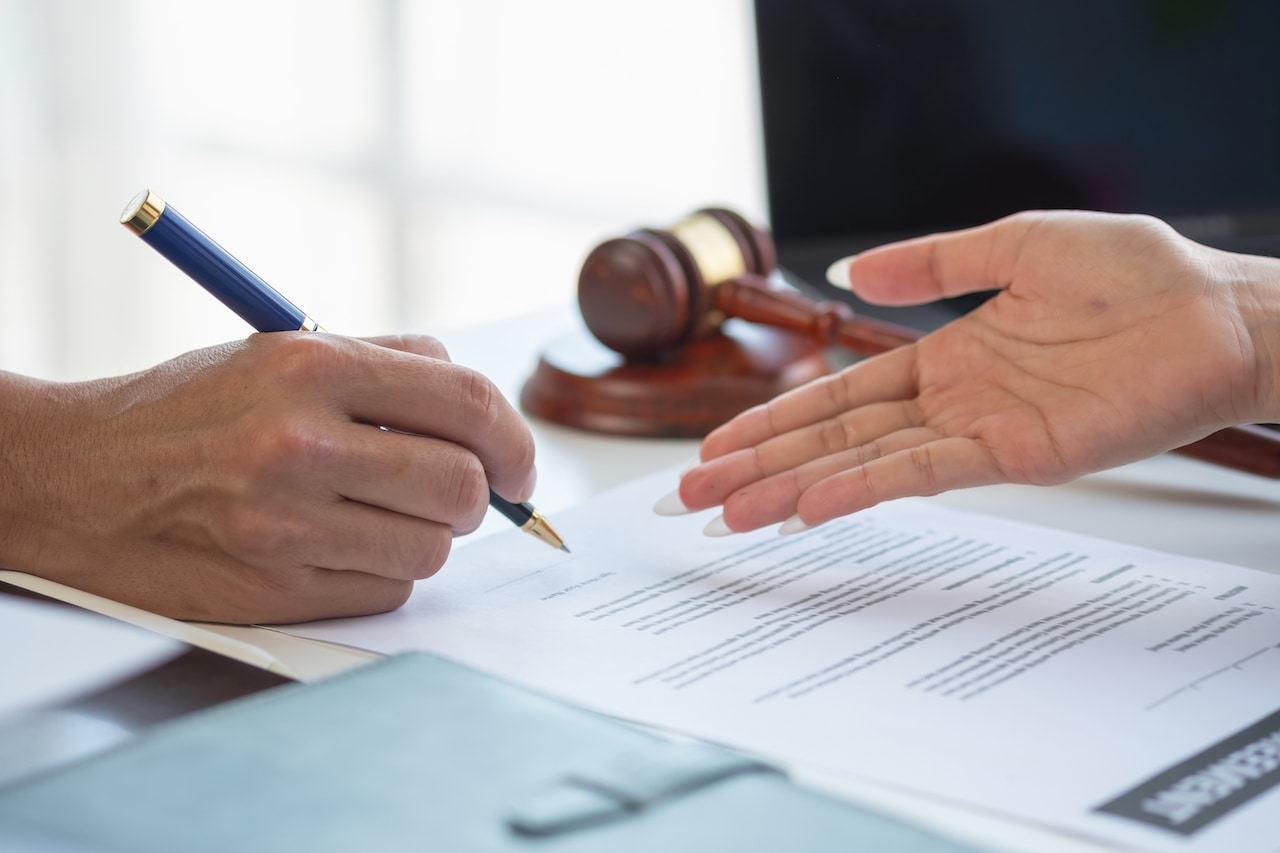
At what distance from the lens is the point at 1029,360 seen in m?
1.09

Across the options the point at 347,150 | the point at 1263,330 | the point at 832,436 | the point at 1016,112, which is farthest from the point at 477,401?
the point at 347,150

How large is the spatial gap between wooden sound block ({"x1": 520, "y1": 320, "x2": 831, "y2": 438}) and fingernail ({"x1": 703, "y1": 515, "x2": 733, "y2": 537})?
1.02 feet

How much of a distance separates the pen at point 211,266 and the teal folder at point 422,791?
32cm

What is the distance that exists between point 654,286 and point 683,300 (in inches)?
1.6

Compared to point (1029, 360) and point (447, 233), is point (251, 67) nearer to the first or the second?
point (447, 233)

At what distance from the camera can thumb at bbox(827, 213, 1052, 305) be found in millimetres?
1110

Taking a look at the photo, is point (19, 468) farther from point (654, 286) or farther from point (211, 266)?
point (654, 286)

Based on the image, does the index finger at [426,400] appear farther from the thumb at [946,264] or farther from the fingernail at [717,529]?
the thumb at [946,264]

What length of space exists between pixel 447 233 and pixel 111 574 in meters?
3.78

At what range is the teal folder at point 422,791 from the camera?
A: 53cm

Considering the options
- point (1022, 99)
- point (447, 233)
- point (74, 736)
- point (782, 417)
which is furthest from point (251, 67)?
point (74, 736)

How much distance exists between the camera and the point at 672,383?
135 centimetres

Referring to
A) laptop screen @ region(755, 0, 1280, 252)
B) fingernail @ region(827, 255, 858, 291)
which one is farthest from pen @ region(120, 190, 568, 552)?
laptop screen @ region(755, 0, 1280, 252)

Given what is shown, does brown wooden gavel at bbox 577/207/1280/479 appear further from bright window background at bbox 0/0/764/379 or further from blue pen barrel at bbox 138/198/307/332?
bright window background at bbox 0/0/764/379
